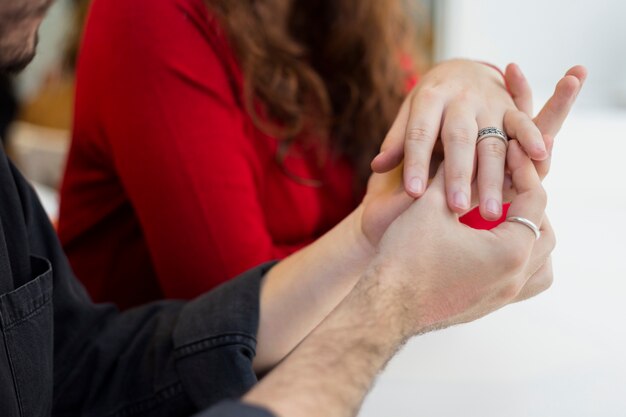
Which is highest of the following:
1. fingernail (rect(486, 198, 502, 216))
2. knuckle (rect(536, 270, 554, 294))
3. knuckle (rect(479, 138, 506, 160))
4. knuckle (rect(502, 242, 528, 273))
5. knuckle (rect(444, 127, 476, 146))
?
knuckle (rect(444, 127, 476, 146))

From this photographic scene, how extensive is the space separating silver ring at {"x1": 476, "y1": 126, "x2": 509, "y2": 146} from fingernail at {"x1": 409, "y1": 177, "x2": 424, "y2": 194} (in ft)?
0.27

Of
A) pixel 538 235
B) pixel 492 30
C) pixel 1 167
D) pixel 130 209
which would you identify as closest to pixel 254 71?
pixel 130 209

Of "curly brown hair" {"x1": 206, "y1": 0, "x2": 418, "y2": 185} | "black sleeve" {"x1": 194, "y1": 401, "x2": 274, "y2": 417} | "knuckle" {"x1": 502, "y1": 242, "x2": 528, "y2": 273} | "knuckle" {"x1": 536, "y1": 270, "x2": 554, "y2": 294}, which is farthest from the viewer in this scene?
"curly brown hair" {"x1": 206, "y1": 0, "x2": 418, "y2": 185}

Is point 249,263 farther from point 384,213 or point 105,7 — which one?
point 105,7

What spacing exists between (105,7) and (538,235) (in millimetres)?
562

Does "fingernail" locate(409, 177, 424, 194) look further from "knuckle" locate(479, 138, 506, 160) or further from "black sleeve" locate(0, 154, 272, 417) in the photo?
"black sleeve" locate(0, 154, 272, 417)

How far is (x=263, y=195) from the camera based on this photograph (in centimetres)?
98

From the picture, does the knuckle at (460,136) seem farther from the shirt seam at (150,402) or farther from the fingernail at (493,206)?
the shirt seam at (150,402)

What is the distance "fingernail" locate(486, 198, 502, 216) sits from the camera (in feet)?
2.03

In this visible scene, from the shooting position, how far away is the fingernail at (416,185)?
65 centimetres

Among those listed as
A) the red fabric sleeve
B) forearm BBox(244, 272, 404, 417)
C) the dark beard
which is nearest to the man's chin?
the dark beard

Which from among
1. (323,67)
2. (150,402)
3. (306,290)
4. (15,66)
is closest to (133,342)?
(150,402)

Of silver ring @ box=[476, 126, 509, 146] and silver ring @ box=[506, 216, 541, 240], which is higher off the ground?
silver ring @ box=[476, 126, 509, 146]

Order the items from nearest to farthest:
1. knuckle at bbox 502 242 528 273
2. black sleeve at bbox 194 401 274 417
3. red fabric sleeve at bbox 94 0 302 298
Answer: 1. black sleeve at bbox 194 401 274 417
2. knuckle at bbox 502 242 528 273
3. red fabric sleeve at bbox 94 0 302 298
